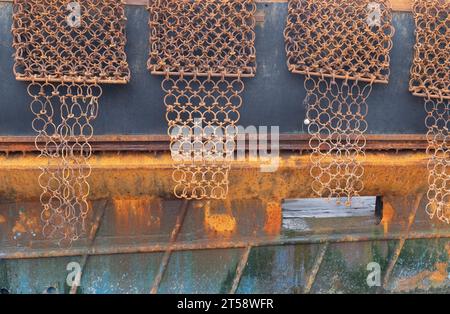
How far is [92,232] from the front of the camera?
1752 mm

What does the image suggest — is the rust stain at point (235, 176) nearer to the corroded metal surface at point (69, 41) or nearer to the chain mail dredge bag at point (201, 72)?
the chain mail dredge bag at point (201, 72)

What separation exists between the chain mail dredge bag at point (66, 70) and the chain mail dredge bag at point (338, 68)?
66cm

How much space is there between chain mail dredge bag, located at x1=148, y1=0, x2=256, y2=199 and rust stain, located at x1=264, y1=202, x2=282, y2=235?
0.33 meters

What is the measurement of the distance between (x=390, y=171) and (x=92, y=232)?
122 cm

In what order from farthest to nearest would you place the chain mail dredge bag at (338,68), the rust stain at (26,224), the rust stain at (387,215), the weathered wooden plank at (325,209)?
the weathered wooden plank at (325,209) → the rust stain at (387,215) → the rust stain at (26,224) → the chain mail dredge bag at (338,68)

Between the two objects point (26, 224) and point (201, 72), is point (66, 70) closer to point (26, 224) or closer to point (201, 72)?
point (201, 72)

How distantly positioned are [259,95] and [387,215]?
0.85 m

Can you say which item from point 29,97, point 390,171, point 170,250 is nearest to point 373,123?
point 390,171

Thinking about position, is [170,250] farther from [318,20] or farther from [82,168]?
[318,20]

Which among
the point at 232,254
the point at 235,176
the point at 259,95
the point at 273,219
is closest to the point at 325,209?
the point at 273,219

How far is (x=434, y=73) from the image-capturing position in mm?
1636

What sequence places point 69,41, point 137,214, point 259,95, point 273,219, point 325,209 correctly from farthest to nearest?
1. point 325,209
2. point 273,219
3. point 137,214
4. point 259,95
5. point 69,41

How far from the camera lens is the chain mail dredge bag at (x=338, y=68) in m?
1.59

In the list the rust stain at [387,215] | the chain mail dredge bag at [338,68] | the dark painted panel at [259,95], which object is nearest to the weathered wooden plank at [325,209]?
the rust stain at [387,215]
